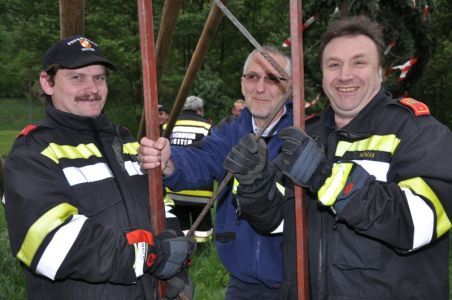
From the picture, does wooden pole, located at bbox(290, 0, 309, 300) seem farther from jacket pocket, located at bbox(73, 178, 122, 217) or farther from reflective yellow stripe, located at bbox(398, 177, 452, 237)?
jacket pocket, located at bbox(73, 178, 122, 217)

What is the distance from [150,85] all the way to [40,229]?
604mm

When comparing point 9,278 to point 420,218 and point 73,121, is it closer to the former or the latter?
point 73,121

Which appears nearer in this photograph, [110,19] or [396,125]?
[396,125]

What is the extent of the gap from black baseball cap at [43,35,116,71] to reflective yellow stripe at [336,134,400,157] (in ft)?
3.37

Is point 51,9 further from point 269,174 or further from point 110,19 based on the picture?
point 269,174

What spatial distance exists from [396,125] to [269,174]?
496mm

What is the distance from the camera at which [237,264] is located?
257cm

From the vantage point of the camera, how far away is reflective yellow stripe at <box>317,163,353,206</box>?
65.6 inches

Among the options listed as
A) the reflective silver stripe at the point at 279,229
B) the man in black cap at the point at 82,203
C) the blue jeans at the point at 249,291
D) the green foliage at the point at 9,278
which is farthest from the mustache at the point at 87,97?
the green foliage at the point at 9,278

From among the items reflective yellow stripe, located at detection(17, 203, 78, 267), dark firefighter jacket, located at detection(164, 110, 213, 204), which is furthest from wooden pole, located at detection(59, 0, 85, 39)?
dark firefighter jacket, located at detection(164, 110, 213, 204)

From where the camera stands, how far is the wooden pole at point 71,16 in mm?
2580

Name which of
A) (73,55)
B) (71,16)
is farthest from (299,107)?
(71,16)

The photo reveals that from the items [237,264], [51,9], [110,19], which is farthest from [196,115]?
[51,9]

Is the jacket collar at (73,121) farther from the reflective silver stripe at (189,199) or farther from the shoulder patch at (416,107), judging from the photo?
the reflective silver stripe at (189,199)
